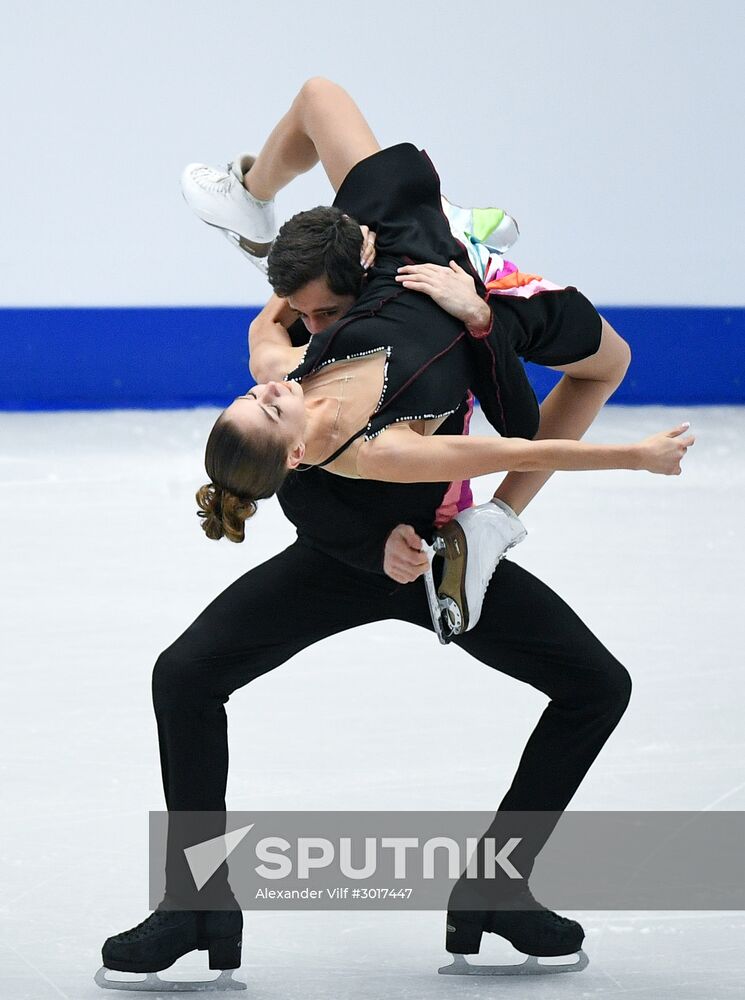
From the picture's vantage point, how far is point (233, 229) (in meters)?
3.18

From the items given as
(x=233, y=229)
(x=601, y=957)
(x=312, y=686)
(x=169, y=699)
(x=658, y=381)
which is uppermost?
(x=233, y=229)

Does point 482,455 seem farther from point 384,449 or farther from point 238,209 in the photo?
point 238,209

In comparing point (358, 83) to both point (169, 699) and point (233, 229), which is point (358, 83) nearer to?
point (233, 229)

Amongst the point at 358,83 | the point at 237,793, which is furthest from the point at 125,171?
the point at 237,793

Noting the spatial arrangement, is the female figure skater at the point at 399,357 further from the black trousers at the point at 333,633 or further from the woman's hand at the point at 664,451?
the black trousers at the point at 333,633

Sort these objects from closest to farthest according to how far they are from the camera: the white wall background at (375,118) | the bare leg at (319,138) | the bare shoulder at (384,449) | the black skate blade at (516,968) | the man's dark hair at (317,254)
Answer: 1. the bare shoulder at (384,449)
2. the man's dark hair at (317,254)
3. the black skate blade at (516,968)
4. the bare leg at (319,138)
5. the white wall background at (375,118)

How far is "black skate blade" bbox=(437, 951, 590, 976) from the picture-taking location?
2.62 m

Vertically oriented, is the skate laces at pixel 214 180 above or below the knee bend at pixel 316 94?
below

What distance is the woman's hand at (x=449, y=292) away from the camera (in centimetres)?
241

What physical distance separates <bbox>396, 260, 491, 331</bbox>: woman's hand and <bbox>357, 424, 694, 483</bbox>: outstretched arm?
243 millimetres

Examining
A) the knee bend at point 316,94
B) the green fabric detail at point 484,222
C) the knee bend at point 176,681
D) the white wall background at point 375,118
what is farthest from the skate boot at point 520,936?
the white wall background at point 375,118

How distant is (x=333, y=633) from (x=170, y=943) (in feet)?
1.90

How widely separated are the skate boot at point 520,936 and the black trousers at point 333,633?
99 millimetres

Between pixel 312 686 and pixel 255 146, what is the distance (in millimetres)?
4121
